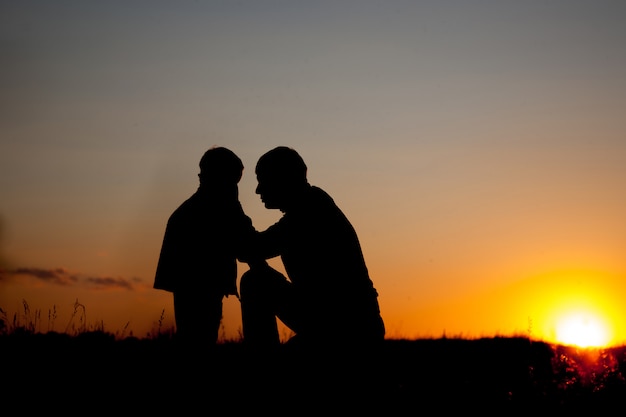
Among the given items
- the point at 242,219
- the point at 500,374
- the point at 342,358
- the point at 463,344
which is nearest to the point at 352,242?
the point at 342,358

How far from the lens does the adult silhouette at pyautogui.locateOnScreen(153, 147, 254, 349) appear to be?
848 centimetres

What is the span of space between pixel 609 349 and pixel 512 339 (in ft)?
5.28

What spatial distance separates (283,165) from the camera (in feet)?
19.6

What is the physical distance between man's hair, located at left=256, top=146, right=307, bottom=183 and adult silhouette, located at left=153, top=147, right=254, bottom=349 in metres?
2.35

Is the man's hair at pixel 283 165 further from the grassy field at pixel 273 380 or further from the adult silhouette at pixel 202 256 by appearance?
the adult silhouette at pixel 202 256

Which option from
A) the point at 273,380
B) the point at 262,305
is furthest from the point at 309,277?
the point at 273,380

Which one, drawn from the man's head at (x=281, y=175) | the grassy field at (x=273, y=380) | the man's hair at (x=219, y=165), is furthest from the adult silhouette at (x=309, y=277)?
the man's hair at (x=219, y=165)

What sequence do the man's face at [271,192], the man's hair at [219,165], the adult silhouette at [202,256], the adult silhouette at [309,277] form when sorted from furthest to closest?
the man's hair at [219,165] < the adult silhouette at [202,256] < the man's face at [271,192] < the adult silhouette at [309,277]

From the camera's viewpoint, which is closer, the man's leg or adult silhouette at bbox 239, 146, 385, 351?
adult silhouette at bbox 239, 146, 385, 351

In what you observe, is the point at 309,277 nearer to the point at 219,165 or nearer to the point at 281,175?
the point at 281,175

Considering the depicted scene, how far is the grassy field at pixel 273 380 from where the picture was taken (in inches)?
235

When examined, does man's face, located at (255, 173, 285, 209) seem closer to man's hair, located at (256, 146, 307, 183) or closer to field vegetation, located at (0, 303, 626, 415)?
man's hair, located at (256, 146, 307, 183)

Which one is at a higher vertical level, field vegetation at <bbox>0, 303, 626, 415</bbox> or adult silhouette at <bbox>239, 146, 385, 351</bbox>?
adult silhouette at <bbox>239, 146, 385, 351</bbox>

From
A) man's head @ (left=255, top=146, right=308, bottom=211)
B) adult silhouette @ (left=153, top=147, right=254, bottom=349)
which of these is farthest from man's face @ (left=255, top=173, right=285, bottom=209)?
adult silhouette @ (left=153, top=147, right=254, bottom=349)
